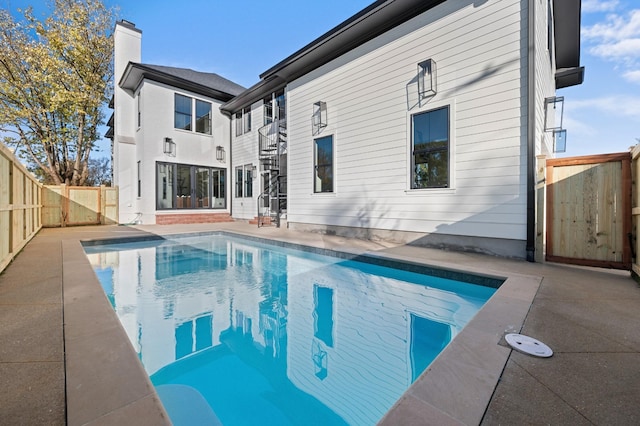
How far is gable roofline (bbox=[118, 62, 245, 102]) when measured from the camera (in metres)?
10.6

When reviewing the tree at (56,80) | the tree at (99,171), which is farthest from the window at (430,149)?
the tree at (99,171)

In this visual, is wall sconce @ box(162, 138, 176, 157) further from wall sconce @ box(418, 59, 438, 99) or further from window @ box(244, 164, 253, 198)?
wall sconce @ box(418, 59, 438, 99)

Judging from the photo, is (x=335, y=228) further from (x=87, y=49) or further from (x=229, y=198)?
(x=87, y=49)

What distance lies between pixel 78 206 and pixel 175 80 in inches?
230

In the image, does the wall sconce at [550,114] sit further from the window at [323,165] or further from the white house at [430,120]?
the window at [323,165]

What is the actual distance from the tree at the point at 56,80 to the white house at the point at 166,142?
7.08 feet

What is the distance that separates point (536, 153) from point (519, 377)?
15.6ft

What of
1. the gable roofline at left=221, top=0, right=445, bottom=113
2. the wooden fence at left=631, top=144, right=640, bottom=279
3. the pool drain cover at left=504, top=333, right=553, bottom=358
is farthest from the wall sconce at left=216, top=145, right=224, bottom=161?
the pool drain cover at left=504, top=333, right=553, bottom=358

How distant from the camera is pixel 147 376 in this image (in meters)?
1.61

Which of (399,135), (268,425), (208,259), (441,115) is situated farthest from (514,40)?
(208,259)

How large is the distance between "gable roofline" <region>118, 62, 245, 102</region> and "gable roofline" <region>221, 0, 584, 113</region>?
268cm

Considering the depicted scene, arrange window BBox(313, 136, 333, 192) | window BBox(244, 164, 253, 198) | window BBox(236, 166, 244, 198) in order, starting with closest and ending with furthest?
window BBox(313, 136, 333, 192) → window BBox(244, 164, 253, 198) → window BBox(236, 166, 244, 198)

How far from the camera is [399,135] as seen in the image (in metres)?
6.57

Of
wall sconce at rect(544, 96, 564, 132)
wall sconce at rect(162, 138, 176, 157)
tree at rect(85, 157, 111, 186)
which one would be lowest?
wall sconce at rect(544, 96, 564, 132)
